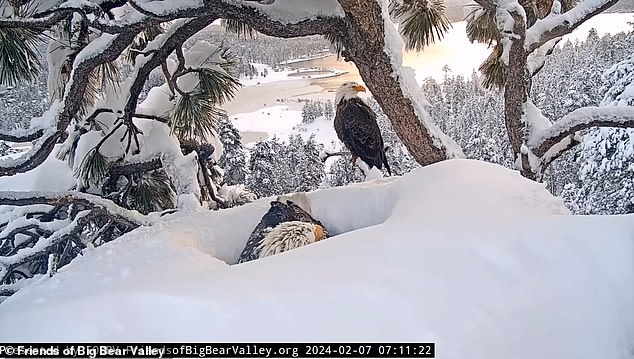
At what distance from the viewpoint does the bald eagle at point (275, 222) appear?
113cm

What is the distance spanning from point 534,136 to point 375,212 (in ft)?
4.47

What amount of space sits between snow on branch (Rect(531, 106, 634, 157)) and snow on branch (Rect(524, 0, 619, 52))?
0.35 meters

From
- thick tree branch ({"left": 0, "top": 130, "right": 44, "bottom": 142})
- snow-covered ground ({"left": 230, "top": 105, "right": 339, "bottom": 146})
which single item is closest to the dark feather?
thick tree branch ({"left": 0, "top": 130, "right": 44, "bottom": 142})

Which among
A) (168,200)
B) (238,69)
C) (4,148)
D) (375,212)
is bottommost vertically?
(168,200)

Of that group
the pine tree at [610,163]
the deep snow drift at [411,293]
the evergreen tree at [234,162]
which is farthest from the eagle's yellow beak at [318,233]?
the pine tree at [610,163]

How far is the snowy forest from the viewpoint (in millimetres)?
658

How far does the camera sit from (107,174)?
2.31 meters

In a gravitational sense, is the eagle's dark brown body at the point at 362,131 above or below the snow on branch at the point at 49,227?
above

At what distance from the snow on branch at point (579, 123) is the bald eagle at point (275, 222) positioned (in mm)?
1339

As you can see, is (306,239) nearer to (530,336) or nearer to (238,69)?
(530,336)

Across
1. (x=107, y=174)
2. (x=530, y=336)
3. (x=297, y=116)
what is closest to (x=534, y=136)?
(x=297, y=116)

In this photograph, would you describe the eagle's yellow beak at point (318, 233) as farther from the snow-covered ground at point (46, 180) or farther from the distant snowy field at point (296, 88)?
the snow-covered ground at point (46, 180)

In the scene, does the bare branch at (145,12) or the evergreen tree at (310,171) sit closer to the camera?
the bare branch at (145,12)

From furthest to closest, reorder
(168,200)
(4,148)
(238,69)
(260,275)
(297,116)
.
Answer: (297,116) < (4,148) < (168,200) < (238,69) < (260,275)
